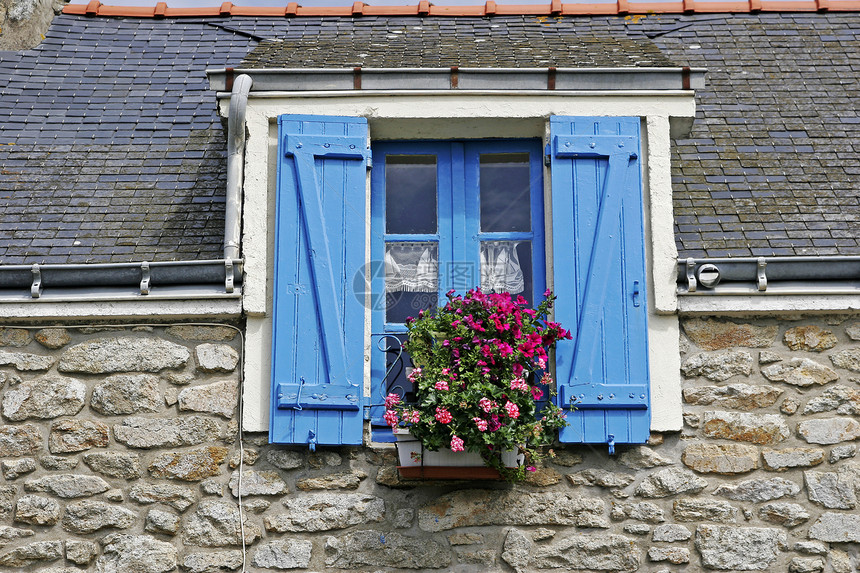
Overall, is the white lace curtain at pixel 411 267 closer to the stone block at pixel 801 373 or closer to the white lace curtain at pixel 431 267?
the white lace curtain at pixel 431 267

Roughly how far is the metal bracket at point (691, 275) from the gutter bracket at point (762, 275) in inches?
11.9

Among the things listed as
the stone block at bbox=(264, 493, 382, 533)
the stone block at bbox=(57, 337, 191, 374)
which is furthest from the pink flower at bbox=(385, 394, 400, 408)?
the stone block at bbox=(57, 337, 191, 374)

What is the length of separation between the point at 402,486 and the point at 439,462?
0.26 meters

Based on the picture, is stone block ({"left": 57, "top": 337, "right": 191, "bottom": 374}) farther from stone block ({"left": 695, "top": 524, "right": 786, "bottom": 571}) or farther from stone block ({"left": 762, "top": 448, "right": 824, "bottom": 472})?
stone block ({"left": 762, "top": 448, "right": 824, "bottom": 472})

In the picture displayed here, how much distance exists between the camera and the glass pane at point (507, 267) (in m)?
5.14

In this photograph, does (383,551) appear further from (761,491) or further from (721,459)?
(761,491)

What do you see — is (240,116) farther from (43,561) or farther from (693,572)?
(693,572)

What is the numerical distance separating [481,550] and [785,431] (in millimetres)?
1520

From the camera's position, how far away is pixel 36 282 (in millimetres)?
4887

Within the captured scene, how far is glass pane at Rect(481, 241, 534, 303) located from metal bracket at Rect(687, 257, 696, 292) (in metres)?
0.78

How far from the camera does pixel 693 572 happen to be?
15.0ft

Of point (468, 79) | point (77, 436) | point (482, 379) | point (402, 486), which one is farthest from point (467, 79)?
point (77, 436)

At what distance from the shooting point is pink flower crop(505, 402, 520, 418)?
173 inches

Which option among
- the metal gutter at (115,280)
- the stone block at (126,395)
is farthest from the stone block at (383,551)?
the metal gutter at (115,280)
